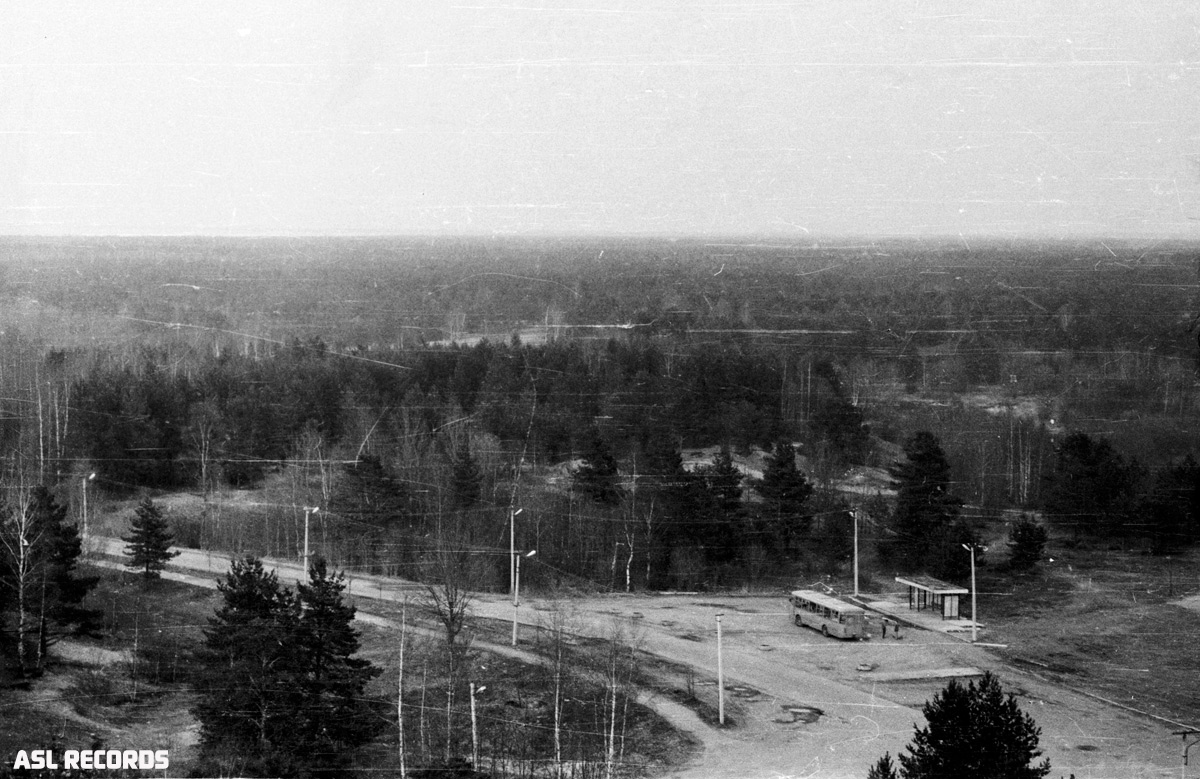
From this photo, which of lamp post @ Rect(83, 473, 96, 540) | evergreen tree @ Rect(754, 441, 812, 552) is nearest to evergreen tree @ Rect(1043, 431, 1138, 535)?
evergreen tree @ Rect(754, 441, 812, 552)

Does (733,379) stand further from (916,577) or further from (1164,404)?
(1164,404)

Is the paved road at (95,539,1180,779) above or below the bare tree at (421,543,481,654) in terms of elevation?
below

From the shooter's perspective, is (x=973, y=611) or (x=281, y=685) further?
(x=973, y=611)

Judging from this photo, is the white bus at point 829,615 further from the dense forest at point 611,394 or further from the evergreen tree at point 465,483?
the evergreen tree at point 465,483

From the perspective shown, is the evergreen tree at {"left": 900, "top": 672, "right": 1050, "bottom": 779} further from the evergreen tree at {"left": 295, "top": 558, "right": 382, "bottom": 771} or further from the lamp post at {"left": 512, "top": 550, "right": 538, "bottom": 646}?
the lamp post at {"left": 512, "top": 550, "right": 538, "bottom": 646}

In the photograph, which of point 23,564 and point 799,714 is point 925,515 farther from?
point 23,564

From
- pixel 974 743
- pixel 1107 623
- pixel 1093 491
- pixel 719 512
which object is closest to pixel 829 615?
pixel 719 512

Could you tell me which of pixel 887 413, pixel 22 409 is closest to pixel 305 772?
pixel 22 409
